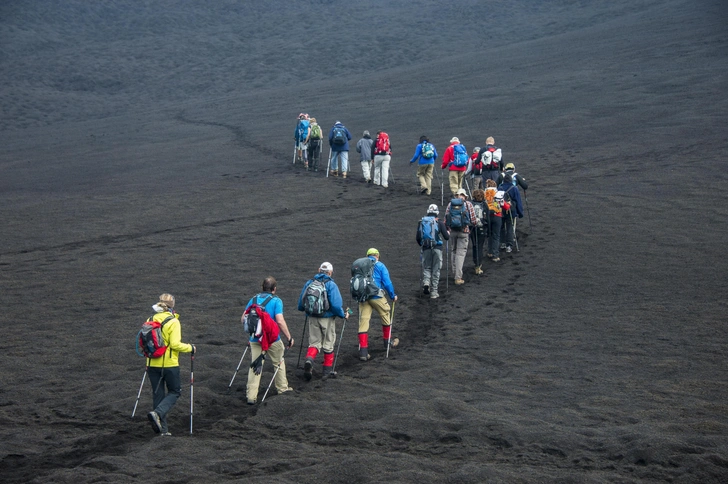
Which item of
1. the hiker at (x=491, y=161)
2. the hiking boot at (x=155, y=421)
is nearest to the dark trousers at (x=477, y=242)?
the hiker at (x=491, y=161)

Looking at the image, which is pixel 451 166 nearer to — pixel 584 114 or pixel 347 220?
pixel 347 220

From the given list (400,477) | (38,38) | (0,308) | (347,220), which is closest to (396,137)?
(347,220)

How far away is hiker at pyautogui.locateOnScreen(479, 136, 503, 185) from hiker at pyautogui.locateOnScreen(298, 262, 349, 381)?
9.98 metres

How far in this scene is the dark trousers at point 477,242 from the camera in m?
16.3

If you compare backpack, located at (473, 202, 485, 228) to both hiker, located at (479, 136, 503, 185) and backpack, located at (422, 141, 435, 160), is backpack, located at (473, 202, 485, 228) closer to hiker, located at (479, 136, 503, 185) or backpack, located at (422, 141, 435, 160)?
hiker, located at (479, 136, 503, 185)

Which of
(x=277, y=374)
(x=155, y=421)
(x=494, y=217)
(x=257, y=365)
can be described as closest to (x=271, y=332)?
(x=257, y=365)

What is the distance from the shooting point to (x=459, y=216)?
50.4 feet

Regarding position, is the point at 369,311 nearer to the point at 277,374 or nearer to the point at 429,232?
the point at 277,374

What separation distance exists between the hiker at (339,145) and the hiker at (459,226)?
8.75 m

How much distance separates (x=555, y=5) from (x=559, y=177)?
132 ft

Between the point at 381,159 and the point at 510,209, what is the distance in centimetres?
680

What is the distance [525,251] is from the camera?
686 inches

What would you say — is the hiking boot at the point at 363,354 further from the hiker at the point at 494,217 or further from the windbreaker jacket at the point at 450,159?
the windbreaker jacket at the point at 450,159

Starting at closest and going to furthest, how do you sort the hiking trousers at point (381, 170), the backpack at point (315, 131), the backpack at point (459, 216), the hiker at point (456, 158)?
the backpack at point (459, 216) < the hiker at point (456, 158) < the hiking trousers at point (381, 170) < the backpack at point (315, 131)
